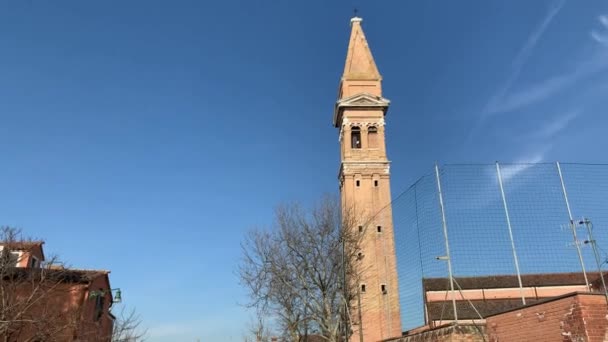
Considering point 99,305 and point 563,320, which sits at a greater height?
point 99,305

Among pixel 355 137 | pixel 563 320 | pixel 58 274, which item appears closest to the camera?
pixel 563 320

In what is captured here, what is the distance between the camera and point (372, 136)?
40.7 m

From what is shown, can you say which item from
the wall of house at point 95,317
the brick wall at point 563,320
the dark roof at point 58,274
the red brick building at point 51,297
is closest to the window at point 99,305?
the red brick building at point 51,297

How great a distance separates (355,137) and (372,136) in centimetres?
156

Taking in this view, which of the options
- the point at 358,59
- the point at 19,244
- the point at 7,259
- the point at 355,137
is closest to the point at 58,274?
the point at 19,244

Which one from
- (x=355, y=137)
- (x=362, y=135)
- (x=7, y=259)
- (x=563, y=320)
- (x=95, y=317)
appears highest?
(x=355, y=137)

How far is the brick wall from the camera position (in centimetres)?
873

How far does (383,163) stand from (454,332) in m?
28.1

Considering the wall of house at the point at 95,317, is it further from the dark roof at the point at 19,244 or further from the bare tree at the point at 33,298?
the dark roof at the point at 19,244

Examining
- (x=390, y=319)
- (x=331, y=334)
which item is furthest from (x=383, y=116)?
(x=390, y=319)

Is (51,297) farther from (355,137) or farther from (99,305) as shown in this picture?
(355,137)

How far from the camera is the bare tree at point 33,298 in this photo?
18.3 meters

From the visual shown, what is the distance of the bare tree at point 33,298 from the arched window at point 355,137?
81.6 ft

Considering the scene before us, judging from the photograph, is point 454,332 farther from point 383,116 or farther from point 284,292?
point 383,116
